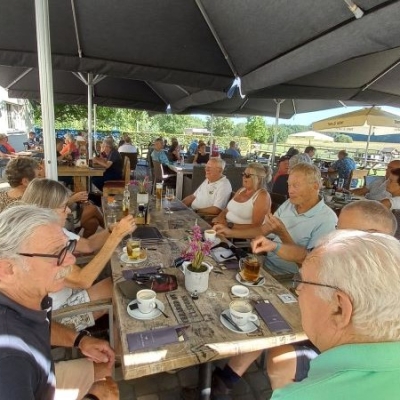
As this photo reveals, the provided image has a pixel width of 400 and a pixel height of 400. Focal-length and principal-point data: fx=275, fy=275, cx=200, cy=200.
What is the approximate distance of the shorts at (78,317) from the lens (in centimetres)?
170

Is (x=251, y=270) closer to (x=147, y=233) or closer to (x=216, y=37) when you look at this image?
(x=147, y=233)

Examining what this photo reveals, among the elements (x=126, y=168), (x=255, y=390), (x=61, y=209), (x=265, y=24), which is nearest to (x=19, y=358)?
(x=61, y=209)

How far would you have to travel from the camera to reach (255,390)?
1.87 metres

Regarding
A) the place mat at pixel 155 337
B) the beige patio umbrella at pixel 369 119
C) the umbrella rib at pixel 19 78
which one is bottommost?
the place mat at pixel 155 337

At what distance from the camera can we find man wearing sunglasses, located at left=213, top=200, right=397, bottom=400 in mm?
1477

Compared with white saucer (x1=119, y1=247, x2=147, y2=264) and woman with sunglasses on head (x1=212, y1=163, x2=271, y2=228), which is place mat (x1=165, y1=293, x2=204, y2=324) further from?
woman with sunglasses on head (x1=212, y1=163, x2=271, y2=228)

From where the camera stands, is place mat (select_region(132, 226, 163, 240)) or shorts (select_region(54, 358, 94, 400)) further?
place mat (select_region(132, 226, 163, 240))

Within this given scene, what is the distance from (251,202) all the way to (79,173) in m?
3.37

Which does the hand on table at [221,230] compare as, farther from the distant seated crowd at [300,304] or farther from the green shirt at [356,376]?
the green shirt at [356,376]

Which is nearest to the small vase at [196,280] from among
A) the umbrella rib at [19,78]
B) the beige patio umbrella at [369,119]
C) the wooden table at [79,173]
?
the wooden table at [79,173]

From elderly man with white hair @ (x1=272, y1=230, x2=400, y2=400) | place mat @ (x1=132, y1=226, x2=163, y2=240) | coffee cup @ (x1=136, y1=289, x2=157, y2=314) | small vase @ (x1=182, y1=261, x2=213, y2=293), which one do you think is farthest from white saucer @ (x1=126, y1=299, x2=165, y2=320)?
place mat @ (x1=132, y1=226, x2=163, y2=240)

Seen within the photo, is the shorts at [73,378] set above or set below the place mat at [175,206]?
below

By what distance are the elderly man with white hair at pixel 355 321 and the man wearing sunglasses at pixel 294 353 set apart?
2.82 ft

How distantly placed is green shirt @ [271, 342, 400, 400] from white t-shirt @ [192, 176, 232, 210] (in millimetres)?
2779
